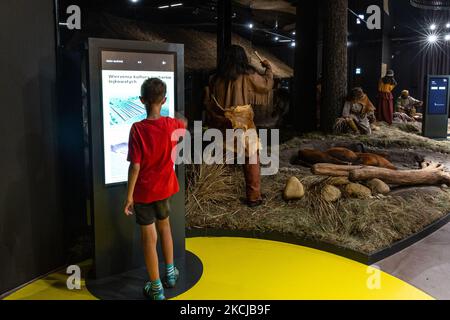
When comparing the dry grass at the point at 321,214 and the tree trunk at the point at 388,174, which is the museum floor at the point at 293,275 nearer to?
the dry grass at the point at 321,214

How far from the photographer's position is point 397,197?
4.70 metres

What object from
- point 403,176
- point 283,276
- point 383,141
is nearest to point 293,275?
point 283,276

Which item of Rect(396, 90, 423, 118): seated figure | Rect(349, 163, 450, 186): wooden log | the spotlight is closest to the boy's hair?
Rect(349, 163, 450, 186): wooden log

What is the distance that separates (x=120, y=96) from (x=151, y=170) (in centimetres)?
65

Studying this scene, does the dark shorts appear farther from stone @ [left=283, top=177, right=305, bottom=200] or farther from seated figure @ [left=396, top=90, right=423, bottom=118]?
seated figure @ [left=396, top=90, right=423, bottom=118]

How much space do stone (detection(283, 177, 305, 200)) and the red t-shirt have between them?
2.10 m

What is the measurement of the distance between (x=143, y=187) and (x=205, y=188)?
1964 millimetres

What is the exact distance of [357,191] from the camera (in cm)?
466

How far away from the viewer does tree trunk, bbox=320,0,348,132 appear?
8242mm

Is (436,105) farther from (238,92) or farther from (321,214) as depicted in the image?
(238,92)

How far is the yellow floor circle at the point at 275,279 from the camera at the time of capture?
300 centimetres

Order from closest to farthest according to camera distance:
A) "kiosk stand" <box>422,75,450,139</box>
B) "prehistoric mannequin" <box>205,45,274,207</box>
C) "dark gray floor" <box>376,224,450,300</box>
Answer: "dark gray floor" <box>376,224,450,300</box>, "prehistoric mannequin" <box>205,45,274,207</box>, "kiosk stand" <box>422,75,450,139</box>
